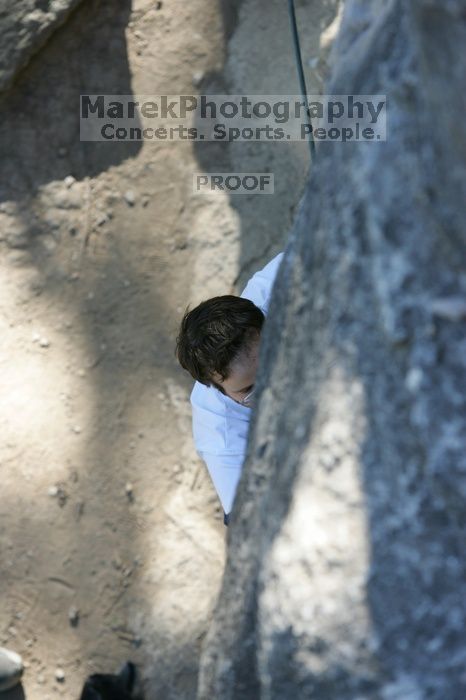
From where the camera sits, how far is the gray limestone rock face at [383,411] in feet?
3.57

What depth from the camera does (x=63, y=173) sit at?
279 cm

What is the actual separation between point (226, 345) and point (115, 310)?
1000 mm

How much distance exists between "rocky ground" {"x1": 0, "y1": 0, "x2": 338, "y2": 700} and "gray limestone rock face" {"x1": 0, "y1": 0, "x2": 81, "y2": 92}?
73 mm

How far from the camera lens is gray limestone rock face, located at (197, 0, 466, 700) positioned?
3.57ft

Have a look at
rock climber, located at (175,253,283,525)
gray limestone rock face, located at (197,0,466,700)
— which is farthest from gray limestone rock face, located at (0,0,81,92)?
gray limestone rock face, located at (197,0,466,700)

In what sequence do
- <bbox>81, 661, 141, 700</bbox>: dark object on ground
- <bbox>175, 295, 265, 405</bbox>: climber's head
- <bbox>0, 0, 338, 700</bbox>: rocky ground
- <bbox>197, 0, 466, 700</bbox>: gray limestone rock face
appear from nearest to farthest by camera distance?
<bbox>197, 0, 466, 700</bbox>: gray limestone rock face
<bbox>175, 295, 265, 405</bbox>: climber's head
<bbox>81, 661, 141, 700</bbox>: dark object on ground
<bbox>0, 0, 338, 700</bbox>: rocky ground

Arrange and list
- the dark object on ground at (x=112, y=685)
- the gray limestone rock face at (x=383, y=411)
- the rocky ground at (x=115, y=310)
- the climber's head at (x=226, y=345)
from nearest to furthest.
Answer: the gray limestone rock face at (x=383, y=411), the climber's head at (x=226, y=345), the dark object on ground at (x=112, y=685), the rocky ground at (x=115, y=310)

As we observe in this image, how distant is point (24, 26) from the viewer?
2.66m

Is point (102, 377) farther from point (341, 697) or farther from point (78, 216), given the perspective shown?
point (341, 697)

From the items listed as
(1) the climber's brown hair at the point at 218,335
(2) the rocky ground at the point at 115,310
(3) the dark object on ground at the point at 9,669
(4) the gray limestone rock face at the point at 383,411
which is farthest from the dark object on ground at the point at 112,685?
(4) the gray limestone rock face at the point at 383,411

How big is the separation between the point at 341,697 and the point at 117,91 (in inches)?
83.7

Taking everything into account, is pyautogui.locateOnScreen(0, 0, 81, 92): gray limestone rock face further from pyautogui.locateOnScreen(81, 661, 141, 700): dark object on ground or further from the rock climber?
pyautogui.locateOnScreen(81, 661, 141, 700): dark object on ground

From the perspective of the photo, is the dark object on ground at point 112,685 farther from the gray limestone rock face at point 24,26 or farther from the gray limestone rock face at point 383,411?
the gray limestone rock face at point 24,26

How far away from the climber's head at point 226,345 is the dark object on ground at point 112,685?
1.06 m
